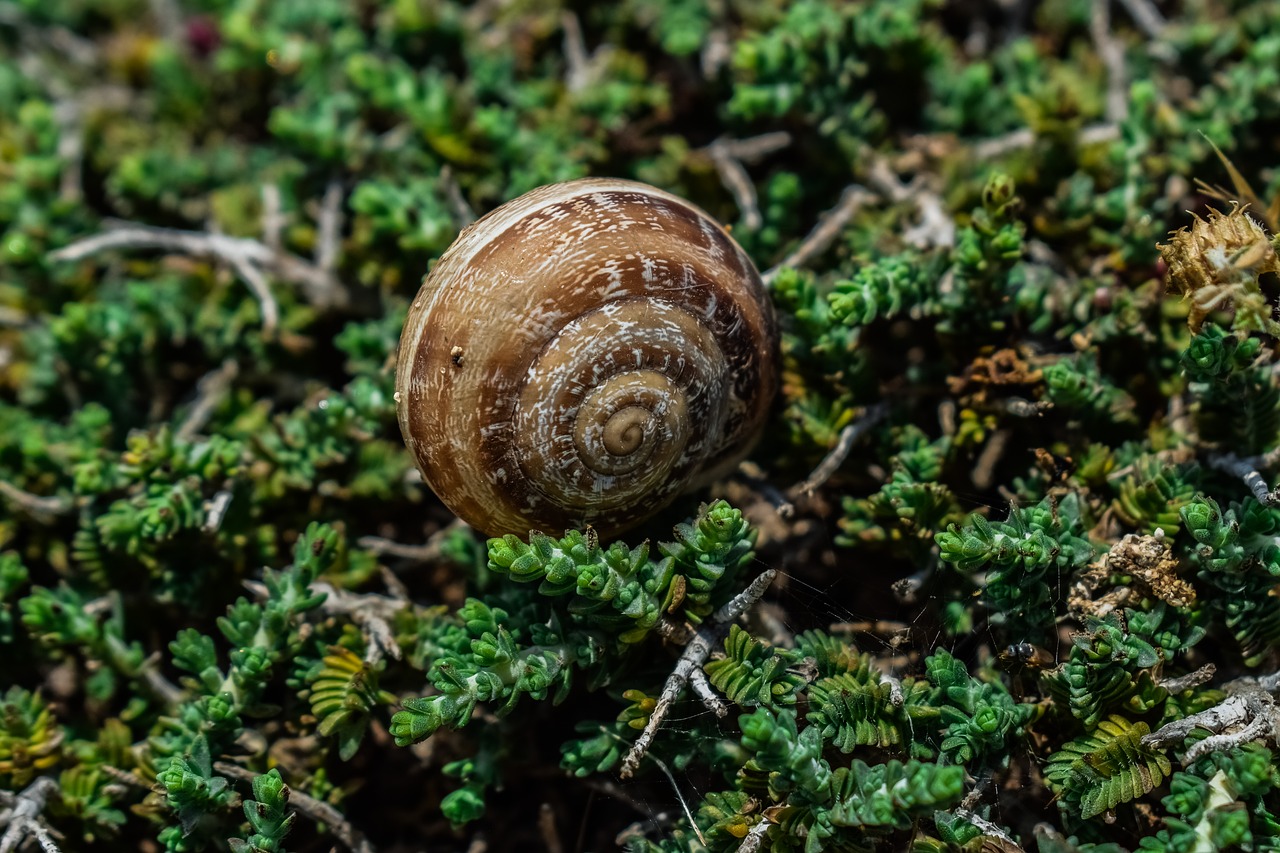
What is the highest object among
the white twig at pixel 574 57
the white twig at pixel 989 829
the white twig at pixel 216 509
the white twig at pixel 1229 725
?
the white twig at pixel 574 57

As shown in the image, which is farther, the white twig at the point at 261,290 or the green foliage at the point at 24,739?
the white twig at the point at 261,290

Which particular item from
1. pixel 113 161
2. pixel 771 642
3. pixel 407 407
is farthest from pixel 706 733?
pixel 113 161

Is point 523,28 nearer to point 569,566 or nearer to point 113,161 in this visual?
point 113,161

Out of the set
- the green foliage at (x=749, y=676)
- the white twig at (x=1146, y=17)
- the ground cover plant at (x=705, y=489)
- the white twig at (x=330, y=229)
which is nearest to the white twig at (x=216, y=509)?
the ground cover plant at (x=705, y=489)

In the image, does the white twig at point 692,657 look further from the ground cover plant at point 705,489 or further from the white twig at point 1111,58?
the white twig at point 1111,58

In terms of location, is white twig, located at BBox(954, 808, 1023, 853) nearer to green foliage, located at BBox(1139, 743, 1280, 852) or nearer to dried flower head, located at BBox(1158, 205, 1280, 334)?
green foliage, located at BBox(1139, 743, 1280, 852)

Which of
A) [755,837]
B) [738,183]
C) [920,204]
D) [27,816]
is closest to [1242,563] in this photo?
[755,837]

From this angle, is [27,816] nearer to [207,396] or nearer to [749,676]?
[207,396]
